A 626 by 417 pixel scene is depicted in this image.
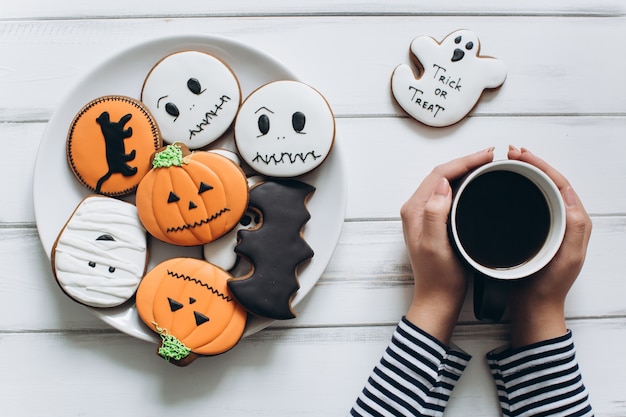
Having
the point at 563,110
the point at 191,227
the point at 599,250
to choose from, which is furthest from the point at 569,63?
the point at 191,227

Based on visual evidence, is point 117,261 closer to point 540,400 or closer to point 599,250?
point 540,400

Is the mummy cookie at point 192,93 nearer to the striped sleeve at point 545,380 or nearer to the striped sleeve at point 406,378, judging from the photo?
the striped sleeve at point 406,378

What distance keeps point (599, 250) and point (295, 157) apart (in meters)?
0.52

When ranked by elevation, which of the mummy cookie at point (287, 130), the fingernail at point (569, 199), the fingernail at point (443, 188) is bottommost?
the mummy cookie at point (287, 130)

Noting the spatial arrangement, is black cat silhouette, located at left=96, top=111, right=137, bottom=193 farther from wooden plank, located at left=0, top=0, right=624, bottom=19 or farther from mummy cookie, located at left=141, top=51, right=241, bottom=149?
wooden plank, located at left=0, top=0, right=624, bottom=19

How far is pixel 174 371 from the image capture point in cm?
85

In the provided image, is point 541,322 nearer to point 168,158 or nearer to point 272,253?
point 272,253

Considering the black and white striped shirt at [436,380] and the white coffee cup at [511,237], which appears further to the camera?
the black and white striped shirt at [436,380]

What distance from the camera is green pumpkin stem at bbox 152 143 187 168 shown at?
77 centimetres

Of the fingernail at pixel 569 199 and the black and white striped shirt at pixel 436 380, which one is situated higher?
the fingernail at pixel 569 199

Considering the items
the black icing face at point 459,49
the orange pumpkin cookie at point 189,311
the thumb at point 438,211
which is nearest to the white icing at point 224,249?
the orange pumpkin cookie at point 189,311

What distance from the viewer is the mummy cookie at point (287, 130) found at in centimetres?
78

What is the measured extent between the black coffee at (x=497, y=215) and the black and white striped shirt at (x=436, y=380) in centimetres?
17

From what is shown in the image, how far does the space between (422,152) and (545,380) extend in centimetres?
38
